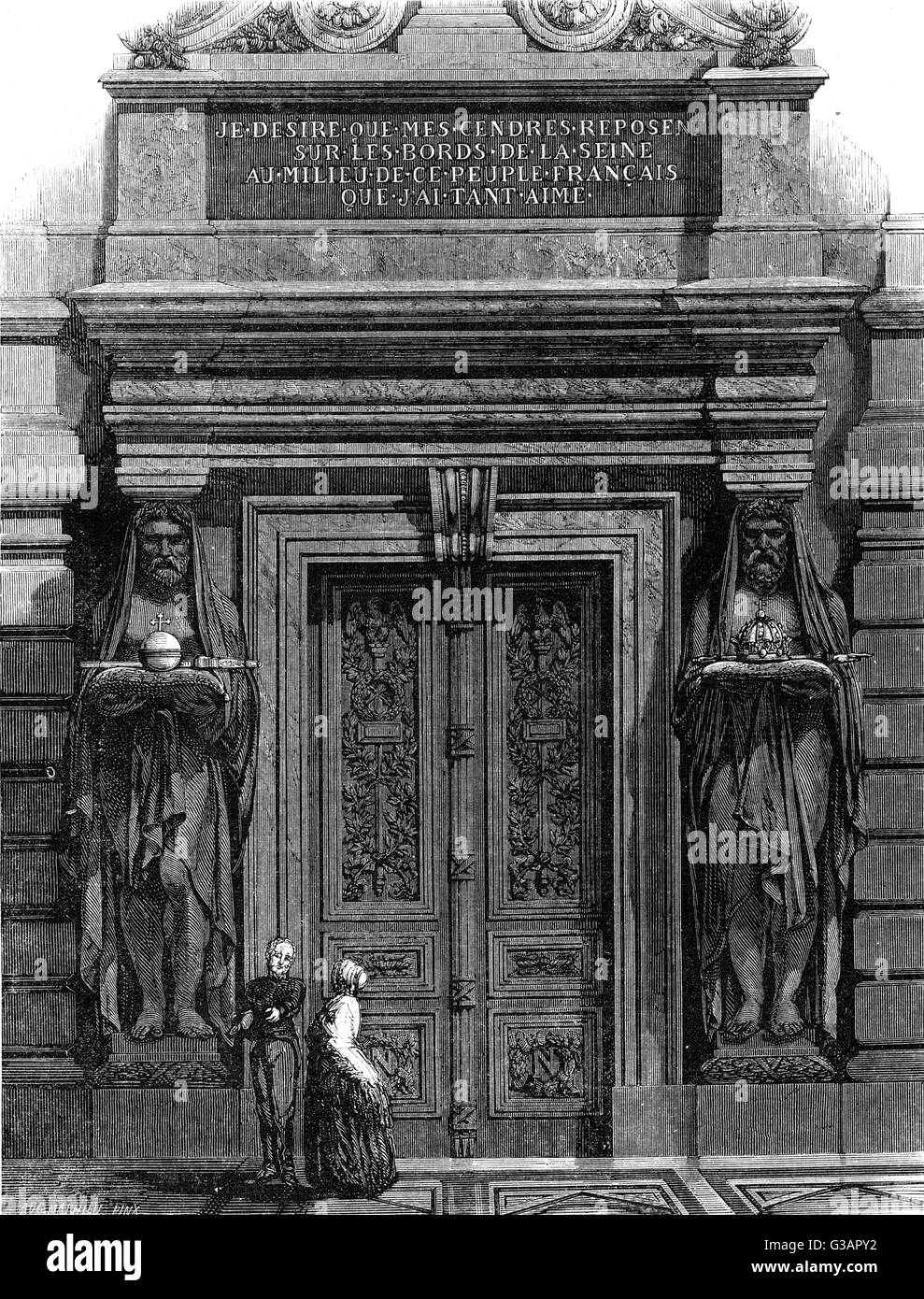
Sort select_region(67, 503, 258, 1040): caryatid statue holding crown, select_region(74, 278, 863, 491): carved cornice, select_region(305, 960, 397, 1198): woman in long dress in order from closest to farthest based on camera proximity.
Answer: select_region(305, 960, 397, 1198): woman in long dress → select_region(74, 278, 863, 491): carved cornice → select_region(67, 503, 258, 1040): caryatid statue holding crown

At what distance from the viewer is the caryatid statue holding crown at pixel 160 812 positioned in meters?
6.91

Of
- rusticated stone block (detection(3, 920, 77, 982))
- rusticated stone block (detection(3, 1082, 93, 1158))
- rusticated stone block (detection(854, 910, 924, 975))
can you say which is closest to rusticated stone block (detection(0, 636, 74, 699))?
rusticated stone block (detection(3, 920, 77, 982))

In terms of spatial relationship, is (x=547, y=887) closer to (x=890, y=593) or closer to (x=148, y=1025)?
(x=148, y=1025)

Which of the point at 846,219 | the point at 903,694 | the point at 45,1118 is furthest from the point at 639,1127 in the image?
the point at 846,219

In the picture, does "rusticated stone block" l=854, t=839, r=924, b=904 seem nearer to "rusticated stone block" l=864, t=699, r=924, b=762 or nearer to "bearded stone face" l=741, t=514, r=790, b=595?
"rusticated stone block" l=864, t=699, r=924, b=762

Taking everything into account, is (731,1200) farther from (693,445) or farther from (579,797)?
(693,445)

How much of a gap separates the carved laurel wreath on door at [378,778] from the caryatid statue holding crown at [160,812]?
0.52m

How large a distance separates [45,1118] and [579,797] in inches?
123

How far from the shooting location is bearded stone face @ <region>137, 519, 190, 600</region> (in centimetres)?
696

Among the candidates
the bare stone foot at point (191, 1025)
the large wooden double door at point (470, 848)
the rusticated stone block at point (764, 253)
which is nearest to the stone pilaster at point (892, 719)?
the rusticated stone block at point (764, 253)

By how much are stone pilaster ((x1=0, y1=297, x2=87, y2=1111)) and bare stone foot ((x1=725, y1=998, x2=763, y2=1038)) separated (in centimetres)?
328

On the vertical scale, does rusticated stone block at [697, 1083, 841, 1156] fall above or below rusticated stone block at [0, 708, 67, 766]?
below

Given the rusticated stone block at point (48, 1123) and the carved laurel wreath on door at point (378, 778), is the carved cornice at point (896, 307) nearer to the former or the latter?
the carved laurel wreath on door at point (378, 778)

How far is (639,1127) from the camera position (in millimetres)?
6984
